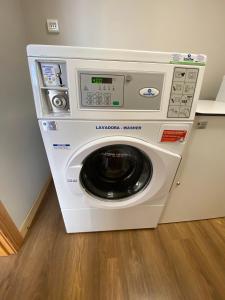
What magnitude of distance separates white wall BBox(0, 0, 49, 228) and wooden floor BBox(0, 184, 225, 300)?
23 cm

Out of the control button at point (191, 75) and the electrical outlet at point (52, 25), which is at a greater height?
the electrical outlet at point (52, 25)

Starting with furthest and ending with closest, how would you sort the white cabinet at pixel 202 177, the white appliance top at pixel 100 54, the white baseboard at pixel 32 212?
the white baseboard at pixel 32 212 < the white cabinet at pixel 202 177 < the white appliance top at pixel 100 54

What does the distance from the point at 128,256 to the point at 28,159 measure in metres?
0.90

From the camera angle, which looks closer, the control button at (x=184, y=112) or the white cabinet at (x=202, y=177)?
the control button at (x=184, y=112)

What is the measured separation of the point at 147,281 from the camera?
2.81ft

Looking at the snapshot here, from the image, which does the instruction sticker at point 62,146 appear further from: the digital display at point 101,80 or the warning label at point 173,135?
the warning label at point 173,135

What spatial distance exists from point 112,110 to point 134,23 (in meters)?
0.86

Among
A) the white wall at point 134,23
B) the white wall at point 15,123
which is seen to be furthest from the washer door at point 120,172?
the white wall at point 134,23

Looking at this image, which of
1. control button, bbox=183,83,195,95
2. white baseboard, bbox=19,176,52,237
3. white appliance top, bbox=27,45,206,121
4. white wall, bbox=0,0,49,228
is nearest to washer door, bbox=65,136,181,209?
white appliance top, bbox=27,45,206,121

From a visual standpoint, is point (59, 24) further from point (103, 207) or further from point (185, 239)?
point (185, 239)

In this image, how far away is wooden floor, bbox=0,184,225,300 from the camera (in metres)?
0.81

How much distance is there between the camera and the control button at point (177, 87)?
62 cm

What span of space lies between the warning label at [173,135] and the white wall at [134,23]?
32.8 inches

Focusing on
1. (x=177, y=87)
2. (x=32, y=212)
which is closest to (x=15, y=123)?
(x=32, y=212)
